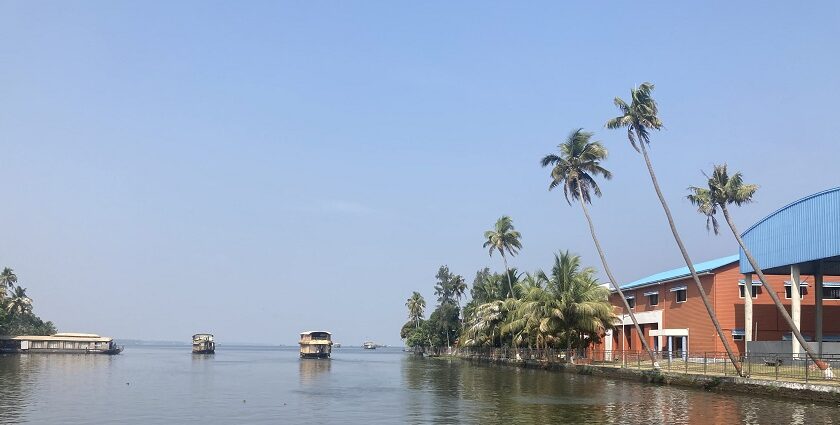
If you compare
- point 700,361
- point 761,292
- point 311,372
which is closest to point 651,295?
point 761,292

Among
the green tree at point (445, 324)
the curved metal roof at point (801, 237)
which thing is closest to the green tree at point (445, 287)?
the green tree at point (445, 324)

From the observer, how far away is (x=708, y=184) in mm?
64750

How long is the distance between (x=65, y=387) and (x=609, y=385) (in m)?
37.1

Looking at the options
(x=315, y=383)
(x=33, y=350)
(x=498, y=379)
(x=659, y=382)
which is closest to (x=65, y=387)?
(x=315, y=383)

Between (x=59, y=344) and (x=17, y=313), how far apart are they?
1806 cm

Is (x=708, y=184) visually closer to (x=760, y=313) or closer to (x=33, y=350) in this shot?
(x=760, y=313)

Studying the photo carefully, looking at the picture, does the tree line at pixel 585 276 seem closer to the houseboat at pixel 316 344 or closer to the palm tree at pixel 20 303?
the houseboat at pixel 316 344

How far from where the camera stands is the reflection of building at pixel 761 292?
53.0 meters

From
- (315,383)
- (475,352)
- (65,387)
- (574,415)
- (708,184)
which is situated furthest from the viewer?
(475,352)

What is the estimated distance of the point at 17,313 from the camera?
139375 mm

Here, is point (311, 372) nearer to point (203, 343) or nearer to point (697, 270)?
point (697, 270)

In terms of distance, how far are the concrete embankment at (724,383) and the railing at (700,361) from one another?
0.89 meters

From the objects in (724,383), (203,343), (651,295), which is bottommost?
(203,343)

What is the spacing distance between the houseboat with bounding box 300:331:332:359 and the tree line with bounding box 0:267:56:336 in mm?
49377
